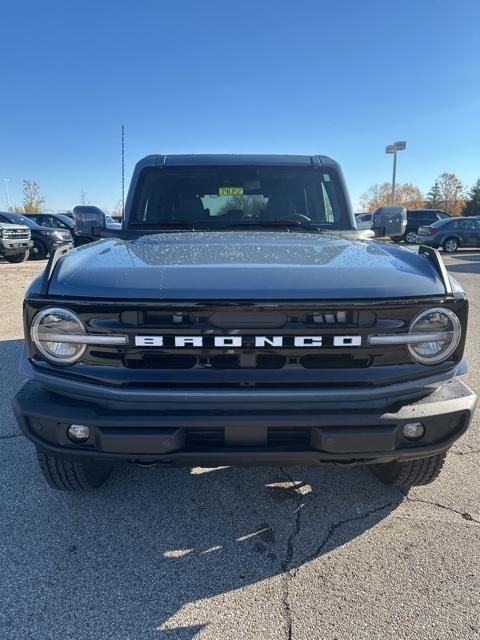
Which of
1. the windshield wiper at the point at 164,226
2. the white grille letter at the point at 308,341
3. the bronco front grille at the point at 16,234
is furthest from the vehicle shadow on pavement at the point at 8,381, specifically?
the bronco front grille at the point at 16,234

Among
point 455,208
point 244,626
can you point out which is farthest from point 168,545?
point 455,208

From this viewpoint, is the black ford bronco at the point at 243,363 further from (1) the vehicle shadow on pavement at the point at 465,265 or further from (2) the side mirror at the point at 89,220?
(1) the vehicle shadow on pavement at the point at 465,265

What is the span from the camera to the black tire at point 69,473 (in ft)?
8.21

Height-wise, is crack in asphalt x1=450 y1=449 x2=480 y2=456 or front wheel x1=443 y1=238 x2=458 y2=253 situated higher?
front wheel x1=443 y1=238 x2=458 y2=253

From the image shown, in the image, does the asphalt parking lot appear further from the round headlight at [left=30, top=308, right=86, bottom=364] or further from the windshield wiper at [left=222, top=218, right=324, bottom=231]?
the windshield wiper at [left=222, top=218, right=324, bottom=231]

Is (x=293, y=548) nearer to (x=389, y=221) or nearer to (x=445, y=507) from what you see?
(x=445, y=507)

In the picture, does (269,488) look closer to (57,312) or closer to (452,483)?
(452,483)

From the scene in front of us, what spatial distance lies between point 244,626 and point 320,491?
1065 millimetres

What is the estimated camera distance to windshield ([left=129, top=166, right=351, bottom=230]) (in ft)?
11.7

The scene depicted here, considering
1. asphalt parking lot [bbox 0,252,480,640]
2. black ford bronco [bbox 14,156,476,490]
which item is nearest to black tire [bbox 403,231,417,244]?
asphalt parking lot [bbox 0,252,480,640]

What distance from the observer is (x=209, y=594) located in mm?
2090

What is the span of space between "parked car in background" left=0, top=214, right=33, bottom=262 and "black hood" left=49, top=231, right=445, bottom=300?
519 inches

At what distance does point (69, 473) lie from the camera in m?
2.55

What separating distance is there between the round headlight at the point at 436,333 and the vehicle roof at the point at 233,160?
82.0 inches
